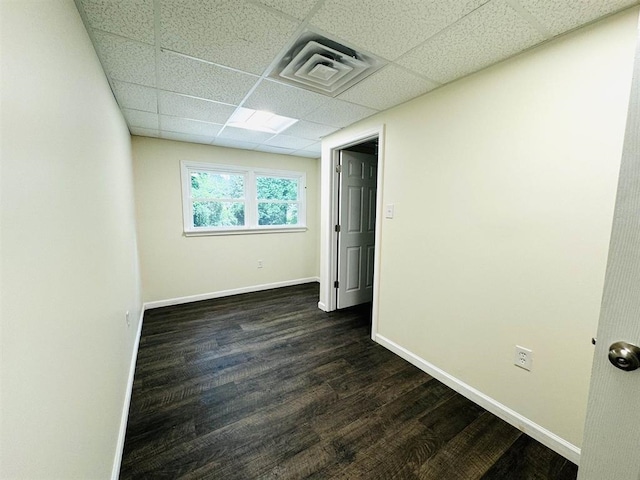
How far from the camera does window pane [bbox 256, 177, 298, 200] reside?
416 cm

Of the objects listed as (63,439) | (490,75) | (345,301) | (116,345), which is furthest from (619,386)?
(345,301)

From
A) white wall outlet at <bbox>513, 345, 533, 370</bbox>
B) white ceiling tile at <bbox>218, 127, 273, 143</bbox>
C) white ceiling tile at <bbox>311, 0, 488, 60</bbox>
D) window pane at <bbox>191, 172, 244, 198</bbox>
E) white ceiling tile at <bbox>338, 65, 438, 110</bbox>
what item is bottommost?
white wall outlet at <bbox>513, 345, 533, 370</bbox>

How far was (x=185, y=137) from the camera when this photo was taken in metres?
3.30

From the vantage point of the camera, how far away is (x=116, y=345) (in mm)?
1541

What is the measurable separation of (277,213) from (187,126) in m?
1.87

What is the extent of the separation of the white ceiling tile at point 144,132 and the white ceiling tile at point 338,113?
1.84 m

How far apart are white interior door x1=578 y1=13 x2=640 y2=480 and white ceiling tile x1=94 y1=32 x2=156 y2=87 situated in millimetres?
2105

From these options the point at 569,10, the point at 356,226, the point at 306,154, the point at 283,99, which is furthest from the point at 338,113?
the point at 306,154

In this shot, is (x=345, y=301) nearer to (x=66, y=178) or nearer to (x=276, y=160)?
(x=276, y=160)

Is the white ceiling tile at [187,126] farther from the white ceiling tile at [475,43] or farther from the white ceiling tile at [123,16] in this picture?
the white ceiling tile at [475,43]

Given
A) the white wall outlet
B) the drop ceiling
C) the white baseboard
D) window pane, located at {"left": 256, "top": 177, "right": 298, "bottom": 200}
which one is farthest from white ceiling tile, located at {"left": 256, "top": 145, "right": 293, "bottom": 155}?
the white wall outlet

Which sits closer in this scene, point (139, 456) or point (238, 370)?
point (139, 456)

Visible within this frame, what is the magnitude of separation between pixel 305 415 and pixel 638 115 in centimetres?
199

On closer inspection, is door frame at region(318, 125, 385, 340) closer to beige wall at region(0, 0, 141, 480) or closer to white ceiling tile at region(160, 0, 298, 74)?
white ceiling tile at region(160, 0, 298, 74)
